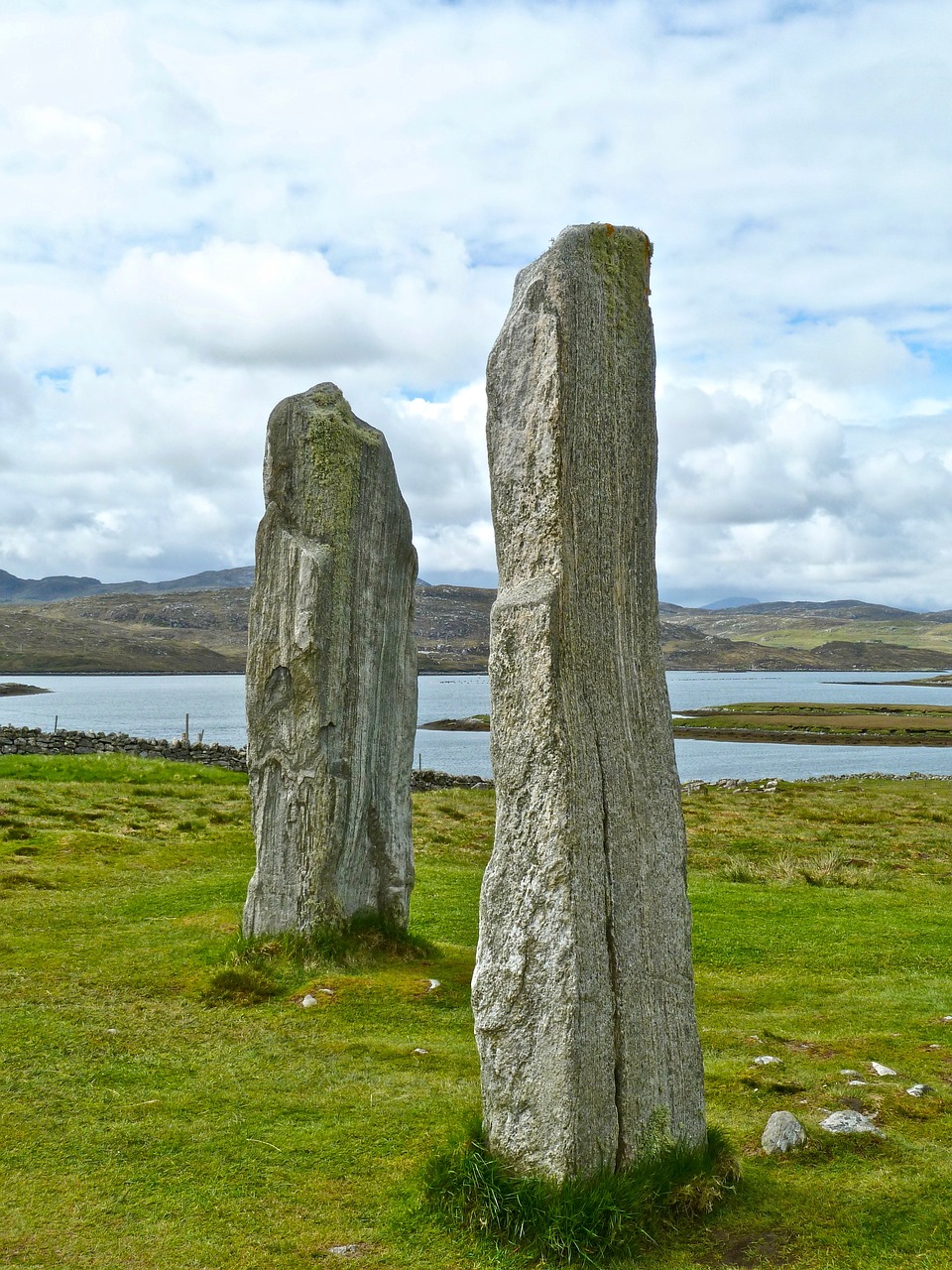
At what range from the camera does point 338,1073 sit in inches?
306

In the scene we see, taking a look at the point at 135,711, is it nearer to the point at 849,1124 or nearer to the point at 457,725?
the point at 457,725

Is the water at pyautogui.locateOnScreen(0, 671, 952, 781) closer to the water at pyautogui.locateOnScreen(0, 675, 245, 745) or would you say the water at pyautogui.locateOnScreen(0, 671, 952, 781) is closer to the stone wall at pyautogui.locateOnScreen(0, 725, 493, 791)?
the water at pyautogui.locateOnScreen(0, 675, 245, 745)

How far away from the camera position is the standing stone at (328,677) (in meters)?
10.7

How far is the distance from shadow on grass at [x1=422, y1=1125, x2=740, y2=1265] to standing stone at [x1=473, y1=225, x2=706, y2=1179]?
0.11 metres

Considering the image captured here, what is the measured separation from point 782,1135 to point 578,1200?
1695 mm

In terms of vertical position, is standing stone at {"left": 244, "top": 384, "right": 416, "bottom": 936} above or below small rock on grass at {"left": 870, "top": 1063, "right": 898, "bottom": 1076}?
above

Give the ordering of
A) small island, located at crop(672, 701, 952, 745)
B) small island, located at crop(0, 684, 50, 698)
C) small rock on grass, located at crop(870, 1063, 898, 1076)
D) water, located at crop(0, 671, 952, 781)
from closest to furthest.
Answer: small rock on grass, located at crop(870, 1063, 898, 1076) → water, located at crop(0, 671, 952, 781) → small island, located at crop(672, 701, 952, 745) → small island, located at crop(0, 684, 50, 698)

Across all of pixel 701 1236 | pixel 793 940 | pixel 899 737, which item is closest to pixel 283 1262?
pixel 701 1236

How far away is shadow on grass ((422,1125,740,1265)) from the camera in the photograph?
519cm

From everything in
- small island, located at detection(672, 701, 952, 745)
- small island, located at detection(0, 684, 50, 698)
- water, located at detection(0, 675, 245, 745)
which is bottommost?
small island, located at detection(672, 701, 952, 745)

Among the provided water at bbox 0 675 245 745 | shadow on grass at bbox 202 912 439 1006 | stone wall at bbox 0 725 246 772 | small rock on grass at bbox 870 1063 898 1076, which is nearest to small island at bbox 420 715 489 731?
water at bbox 0 675 245 745

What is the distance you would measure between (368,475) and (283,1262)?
322 inches

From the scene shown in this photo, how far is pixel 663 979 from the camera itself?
599 centimetres

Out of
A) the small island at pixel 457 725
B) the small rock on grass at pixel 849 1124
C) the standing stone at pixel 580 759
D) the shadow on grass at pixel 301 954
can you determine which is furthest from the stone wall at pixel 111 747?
the small island at pixel 457 725
